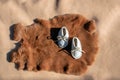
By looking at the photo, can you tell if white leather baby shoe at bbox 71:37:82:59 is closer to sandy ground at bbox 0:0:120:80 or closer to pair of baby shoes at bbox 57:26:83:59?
pair of baby shoes at bbox 57:26:83:59

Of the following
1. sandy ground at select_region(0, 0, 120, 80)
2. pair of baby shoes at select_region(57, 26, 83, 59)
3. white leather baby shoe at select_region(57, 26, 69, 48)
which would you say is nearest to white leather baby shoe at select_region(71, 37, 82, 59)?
pair of baby shoes at select_region(57, 26, 83, 59)

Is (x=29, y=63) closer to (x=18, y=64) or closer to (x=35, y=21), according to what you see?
(x=18, y=64)

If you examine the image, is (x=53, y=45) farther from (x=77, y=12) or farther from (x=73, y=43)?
(x=77, y=12)

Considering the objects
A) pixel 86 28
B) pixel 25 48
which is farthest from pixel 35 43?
pixel 86 28

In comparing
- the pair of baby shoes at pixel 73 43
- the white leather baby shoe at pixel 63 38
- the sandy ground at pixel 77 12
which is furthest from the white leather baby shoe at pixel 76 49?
the sandy ground at pixel 77 12

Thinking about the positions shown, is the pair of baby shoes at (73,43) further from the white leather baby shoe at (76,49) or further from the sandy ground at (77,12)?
the sandy ground at (77,12)
